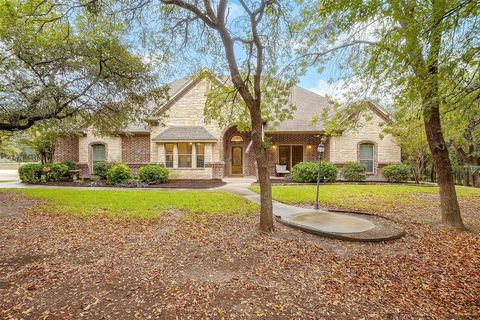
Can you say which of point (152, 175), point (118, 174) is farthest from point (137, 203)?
point (118, 174)

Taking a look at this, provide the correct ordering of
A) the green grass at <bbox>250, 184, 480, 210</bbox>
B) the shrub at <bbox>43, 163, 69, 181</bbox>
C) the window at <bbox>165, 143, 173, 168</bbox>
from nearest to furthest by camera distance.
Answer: the green grass at <bbox>250, 184, 480, 210</bbox> < the shrub at <bbox>43, 163, 69, 181</bbox> < the window at <bbox>165, 143, 173, 168</bbox>

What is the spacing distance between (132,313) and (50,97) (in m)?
7.93

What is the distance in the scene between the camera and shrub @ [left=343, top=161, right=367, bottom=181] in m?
17.0

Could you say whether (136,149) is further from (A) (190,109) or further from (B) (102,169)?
(A) (190,109)

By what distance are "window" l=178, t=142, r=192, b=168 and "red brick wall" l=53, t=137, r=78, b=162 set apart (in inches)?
311

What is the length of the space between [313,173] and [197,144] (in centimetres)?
788

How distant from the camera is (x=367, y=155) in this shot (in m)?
18.2

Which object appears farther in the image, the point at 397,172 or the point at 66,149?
the point at 66,149

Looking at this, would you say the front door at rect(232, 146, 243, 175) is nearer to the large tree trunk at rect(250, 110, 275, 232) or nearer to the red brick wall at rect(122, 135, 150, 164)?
the red brick wall at rect(122, 135, 150, 164)

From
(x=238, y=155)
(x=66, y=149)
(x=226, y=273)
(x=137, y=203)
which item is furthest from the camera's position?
(x=238, y=155)

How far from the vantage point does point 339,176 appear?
18.0 metres

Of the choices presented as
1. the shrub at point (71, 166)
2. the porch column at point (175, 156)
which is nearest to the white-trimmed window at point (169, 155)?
the porch column at point (175, 156)

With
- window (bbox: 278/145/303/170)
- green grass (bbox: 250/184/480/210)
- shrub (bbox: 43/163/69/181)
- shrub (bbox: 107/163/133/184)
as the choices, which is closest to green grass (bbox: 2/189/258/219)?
green grass (bbox: 250/184/480/210)

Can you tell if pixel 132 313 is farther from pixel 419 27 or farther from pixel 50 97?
pixel 50 97
